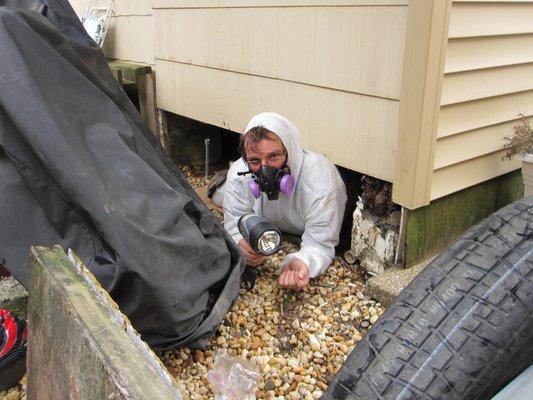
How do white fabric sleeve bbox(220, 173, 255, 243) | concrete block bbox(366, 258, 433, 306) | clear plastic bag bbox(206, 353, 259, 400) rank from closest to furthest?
clear plastic bag bbox(206, 353, 259, 400)
concrete block bbox(366, 258, 433, 306)
white fabric sleeve bbox(220, 173, 255, 243)

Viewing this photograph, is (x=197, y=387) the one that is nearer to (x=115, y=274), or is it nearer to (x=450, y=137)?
(x=115, y=274)

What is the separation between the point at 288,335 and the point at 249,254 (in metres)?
0.50

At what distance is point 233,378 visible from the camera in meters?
2.20

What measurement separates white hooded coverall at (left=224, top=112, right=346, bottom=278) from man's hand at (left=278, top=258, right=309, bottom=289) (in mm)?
54

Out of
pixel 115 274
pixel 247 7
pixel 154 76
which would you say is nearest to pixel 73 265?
pixel 115 274

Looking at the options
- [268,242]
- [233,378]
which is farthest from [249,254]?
[233,378]

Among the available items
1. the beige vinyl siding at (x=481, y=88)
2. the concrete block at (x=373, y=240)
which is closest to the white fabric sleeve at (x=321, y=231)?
the concrete block at (x=373, y=240)

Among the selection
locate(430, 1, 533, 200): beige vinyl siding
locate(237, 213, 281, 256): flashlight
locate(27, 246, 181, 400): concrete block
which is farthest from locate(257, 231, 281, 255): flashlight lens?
locate(27, 246, 181, 400): concrete block

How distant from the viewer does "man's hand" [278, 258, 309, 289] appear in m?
2.73

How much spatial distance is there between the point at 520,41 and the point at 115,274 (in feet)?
7.98

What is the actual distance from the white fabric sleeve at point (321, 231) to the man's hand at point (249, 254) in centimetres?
15

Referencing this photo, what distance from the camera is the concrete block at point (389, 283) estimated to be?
8.87ft

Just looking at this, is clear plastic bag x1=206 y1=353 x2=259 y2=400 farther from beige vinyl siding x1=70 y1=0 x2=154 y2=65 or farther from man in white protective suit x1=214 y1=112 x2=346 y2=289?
beige vinyl siding x1=70 y1=0 x2=154 y2=65

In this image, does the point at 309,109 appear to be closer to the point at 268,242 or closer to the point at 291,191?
the point at 291,191
